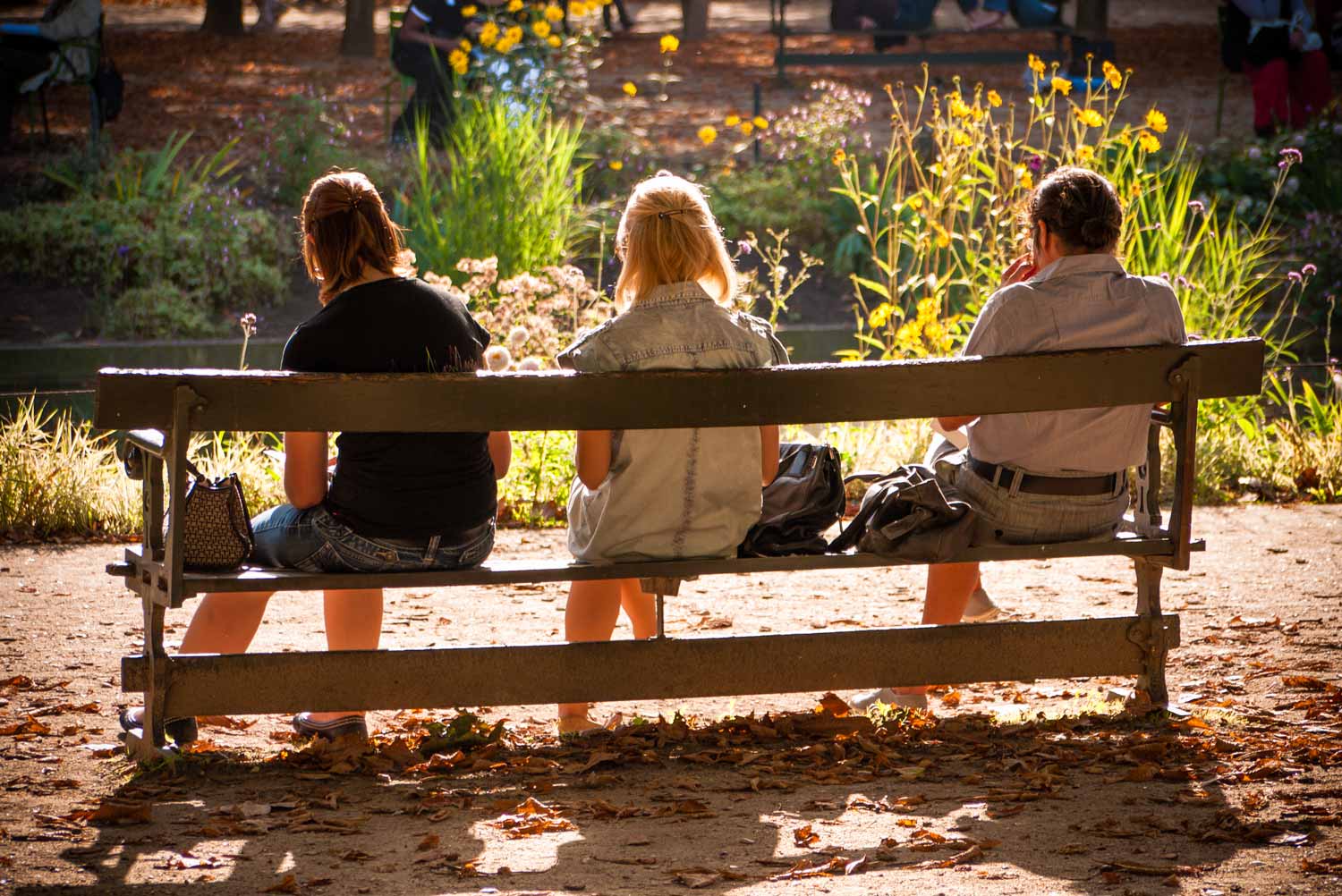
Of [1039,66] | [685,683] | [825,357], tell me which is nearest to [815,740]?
[685,683]

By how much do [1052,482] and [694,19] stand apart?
715 inches

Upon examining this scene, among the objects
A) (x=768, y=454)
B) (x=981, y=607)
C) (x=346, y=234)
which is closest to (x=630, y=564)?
(x=768, y=454)

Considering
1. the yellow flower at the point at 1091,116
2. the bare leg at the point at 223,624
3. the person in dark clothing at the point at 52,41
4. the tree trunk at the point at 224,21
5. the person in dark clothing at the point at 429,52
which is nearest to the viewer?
the bare leg at the point at 223,624

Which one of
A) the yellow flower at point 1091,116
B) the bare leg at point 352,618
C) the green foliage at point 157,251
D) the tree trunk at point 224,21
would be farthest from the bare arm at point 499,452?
the tree trunk at point 224,21

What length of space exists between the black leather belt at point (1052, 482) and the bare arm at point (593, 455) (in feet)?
2.99

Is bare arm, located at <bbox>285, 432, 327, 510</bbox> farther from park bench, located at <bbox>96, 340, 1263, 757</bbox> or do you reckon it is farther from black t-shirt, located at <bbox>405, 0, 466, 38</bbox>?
black t-shirt, located at <bbox>405, 0, 466, 38</bbox>

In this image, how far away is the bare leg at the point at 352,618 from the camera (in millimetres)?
3707

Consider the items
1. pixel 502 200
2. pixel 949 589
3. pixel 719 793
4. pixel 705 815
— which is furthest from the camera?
pixel 502 200

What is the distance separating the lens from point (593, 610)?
3.75m

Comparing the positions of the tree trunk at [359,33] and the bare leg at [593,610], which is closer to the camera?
the bare leg at [593,610]

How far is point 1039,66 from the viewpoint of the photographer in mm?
6730

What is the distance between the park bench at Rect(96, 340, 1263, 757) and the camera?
10.6 feet

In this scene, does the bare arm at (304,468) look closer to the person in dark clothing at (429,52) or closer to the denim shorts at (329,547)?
the denim shorts at (329,547)

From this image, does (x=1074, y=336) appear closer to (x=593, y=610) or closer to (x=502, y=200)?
(x=593, y=610)
